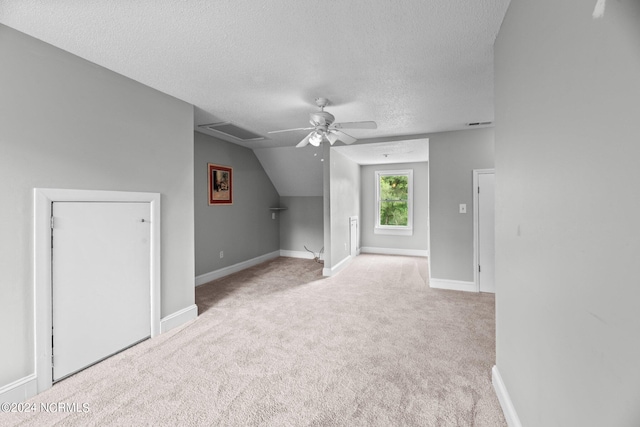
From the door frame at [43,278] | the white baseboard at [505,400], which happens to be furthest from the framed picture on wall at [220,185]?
the white baseboard at [505,400]

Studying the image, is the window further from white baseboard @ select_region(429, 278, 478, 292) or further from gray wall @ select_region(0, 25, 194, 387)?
gray wall @ select_region(0, 25, 194, 387)

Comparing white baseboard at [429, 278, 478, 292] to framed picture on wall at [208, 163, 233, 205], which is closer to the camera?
white baseboard at [429, 278, 478, 292]

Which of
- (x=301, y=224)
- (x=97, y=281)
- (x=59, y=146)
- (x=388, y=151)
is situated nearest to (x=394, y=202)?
(x=388, y=151)

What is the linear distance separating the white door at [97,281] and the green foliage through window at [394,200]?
5361mm

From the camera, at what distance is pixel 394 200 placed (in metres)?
6.75

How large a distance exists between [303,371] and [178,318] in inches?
61.5

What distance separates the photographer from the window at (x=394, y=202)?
260 inches

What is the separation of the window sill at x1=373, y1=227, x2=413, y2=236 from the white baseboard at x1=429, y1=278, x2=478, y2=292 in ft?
8.29

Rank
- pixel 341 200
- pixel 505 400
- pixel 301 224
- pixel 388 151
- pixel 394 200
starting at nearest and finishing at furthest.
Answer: pixel 505 400, pixel 388 151, pixel 341 200, pixel 301 224, pixel 394 200

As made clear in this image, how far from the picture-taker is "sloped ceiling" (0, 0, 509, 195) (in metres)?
1.58

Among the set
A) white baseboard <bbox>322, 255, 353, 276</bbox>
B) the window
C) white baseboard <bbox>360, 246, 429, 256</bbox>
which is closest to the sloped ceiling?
white baseboard <bbox>322, 255, 353, 276</bbox>

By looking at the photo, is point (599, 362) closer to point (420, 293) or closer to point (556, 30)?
point (556, 30)

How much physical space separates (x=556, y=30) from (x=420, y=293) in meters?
3.45

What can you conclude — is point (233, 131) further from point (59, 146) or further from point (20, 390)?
point (20, 390)
